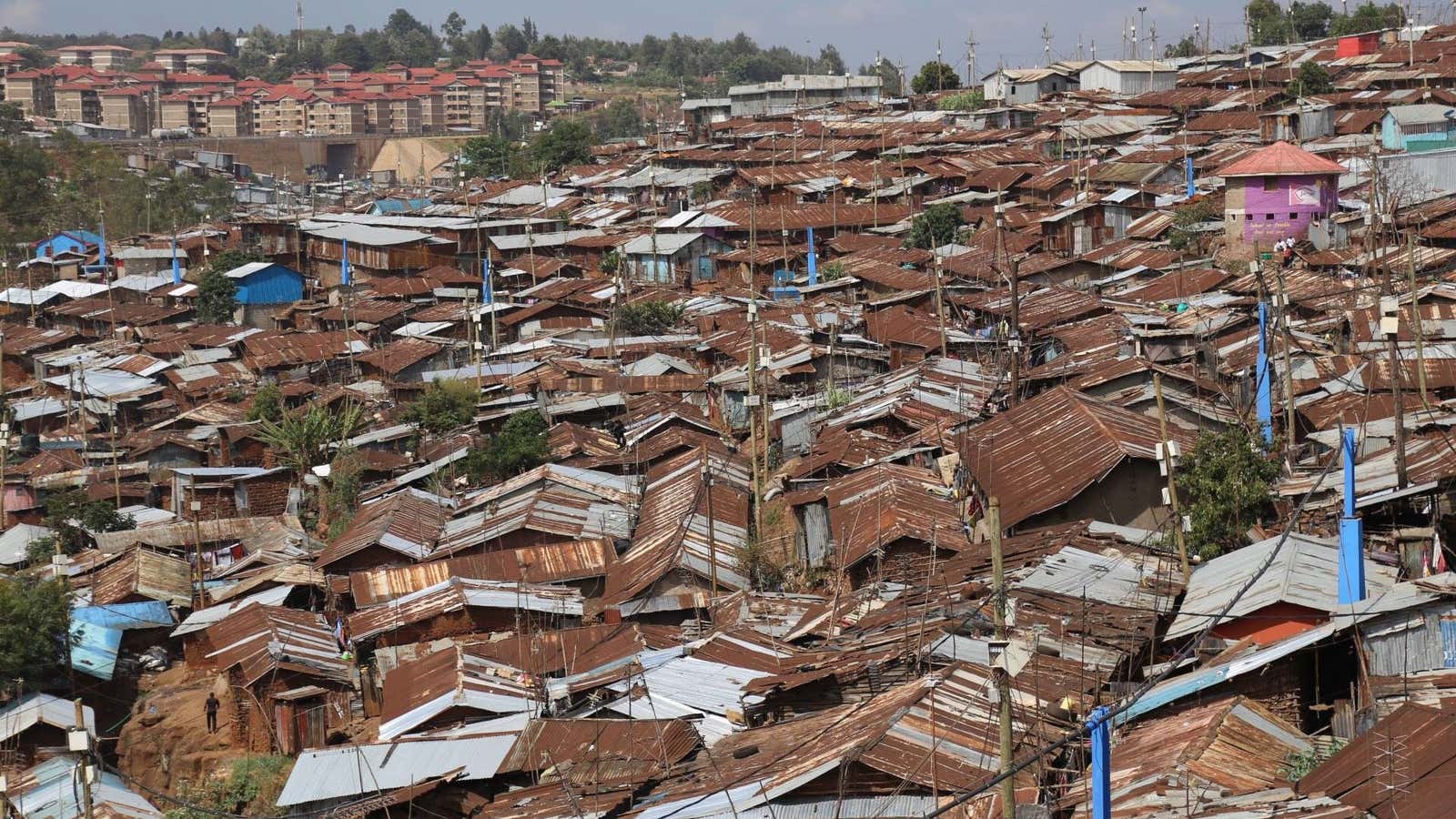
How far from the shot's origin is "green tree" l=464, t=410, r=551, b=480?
19047 mm

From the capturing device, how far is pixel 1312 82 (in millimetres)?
40469

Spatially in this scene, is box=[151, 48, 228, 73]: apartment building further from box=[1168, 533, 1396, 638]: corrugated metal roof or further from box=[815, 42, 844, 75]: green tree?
box=[1168, 533, 1396, 638]: corrugated metal roof

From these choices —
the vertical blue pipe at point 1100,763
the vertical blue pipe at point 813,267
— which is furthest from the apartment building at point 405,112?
the vertical blue pipe at point 1100,763

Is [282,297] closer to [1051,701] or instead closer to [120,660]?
[120,660]

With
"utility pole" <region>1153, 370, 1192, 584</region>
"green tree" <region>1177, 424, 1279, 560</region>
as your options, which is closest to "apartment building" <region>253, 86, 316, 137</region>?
"utility pole" <region>1153, 370, 1192, 584</region>

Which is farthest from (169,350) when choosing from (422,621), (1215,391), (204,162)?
(204,162)

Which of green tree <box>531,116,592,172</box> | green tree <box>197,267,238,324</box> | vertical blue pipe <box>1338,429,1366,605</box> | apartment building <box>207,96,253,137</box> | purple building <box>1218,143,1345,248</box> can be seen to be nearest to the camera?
→ vertical blue pipe <box>1338,429,1366,605</box>

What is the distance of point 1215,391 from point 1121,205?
14.9 m

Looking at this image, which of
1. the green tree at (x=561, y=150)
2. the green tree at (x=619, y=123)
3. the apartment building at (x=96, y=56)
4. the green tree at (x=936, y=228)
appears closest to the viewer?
the green tree at (x=936, y=228)

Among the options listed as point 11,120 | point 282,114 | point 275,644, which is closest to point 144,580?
point 275,644

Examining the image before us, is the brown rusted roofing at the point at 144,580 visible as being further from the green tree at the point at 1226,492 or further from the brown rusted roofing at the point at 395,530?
the green tree at the point at 1226,492

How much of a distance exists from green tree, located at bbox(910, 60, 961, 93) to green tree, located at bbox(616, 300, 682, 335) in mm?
33594

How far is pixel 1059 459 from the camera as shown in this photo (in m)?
13.7

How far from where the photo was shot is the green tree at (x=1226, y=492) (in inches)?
458
